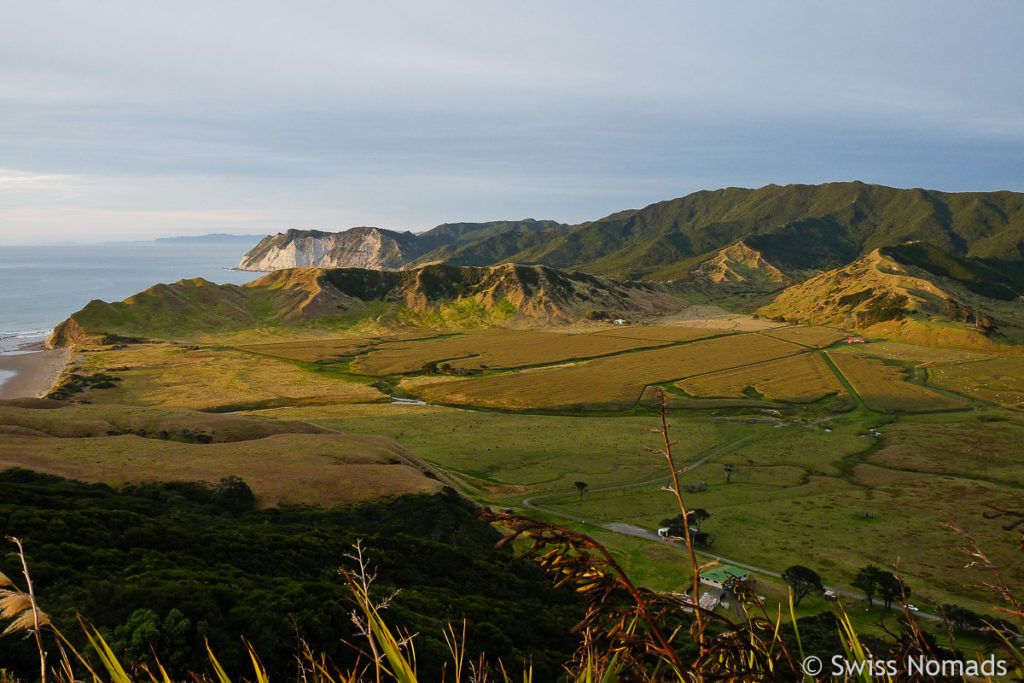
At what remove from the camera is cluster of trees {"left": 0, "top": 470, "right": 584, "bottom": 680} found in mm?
18359

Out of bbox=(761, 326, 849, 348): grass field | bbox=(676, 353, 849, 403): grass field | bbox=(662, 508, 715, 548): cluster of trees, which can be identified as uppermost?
bbox=(761, 326, 849, 348): grass field

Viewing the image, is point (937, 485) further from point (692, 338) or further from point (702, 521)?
point (692, 338)

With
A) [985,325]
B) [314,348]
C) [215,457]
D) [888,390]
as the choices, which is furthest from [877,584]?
[985,325]

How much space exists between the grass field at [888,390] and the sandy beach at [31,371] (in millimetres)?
152088

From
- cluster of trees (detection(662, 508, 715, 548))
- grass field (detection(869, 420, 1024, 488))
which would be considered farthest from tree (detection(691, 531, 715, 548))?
grass field (detection(869, 420, 1024, 488))

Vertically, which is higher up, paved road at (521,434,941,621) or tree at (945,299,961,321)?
tree at (945,299,961,321)

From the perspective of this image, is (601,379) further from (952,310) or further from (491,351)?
(952,310)

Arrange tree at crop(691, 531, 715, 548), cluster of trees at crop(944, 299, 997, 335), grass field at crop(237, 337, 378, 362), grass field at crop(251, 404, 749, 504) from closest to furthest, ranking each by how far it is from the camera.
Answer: tree at crop(691, 531, 715, 548)
grass field at crop(251, 404, 749, 504)
cluster of trees at crop(944, 299, 997, 335)
grass field at crop(237, 337, 378, 362)

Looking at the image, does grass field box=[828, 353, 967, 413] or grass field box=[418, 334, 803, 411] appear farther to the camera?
grass field box=[418, 334, 803, 411]

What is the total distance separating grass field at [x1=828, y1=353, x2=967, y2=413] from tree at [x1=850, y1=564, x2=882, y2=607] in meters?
68.3

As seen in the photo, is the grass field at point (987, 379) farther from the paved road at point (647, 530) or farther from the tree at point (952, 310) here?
the paved road at point (647, 530)

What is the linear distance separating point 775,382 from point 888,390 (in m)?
19.6

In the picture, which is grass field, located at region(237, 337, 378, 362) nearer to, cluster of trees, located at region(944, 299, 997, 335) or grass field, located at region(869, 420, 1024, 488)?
grass field, located at region(869, 420, 1024, 488)

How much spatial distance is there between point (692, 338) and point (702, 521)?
4830 inches
